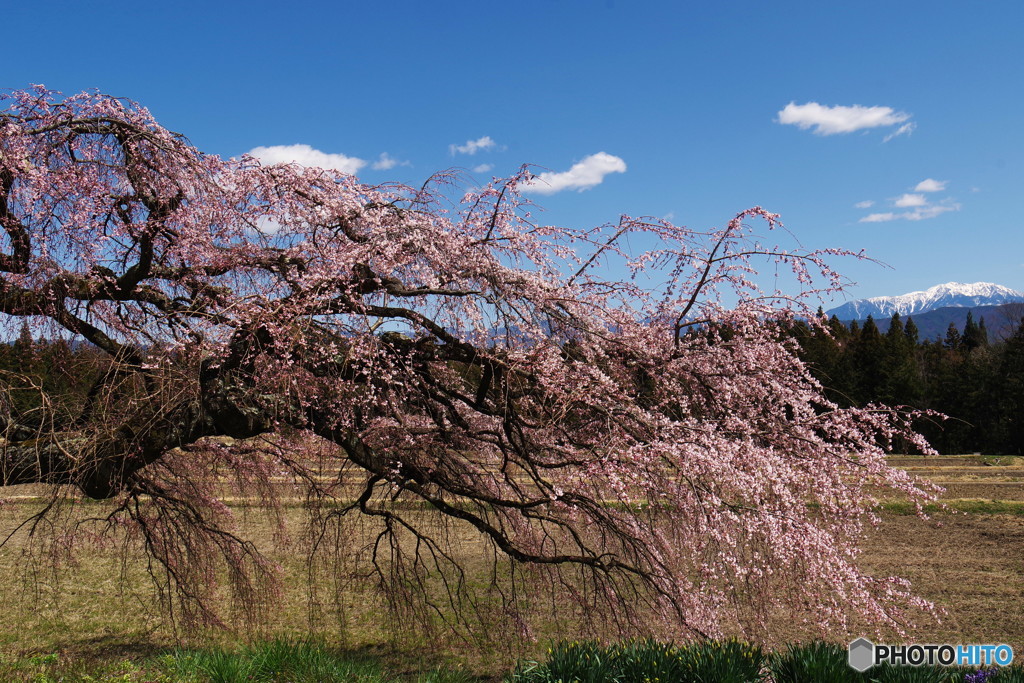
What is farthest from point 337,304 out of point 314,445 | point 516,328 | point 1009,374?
point 1009,374

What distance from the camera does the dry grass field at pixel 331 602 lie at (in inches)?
297

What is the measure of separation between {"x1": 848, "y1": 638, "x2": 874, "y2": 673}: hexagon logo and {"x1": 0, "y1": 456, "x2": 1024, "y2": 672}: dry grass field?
441 millimetres

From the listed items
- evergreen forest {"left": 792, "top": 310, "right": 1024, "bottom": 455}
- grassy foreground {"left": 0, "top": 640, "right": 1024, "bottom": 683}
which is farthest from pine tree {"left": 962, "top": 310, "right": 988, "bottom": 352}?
grassy foreground {"left": 0, "top": 640, "right": 1024, "bottom": 683}

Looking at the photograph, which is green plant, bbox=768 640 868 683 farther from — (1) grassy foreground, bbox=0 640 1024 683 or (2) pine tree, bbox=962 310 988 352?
(2) pine tree, bbox=962 310 988 352

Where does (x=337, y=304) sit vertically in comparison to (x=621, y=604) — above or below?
above

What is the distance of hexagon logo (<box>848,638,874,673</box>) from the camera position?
432cm

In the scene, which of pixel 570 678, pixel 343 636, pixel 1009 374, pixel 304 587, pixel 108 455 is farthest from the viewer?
pixel 1009 374

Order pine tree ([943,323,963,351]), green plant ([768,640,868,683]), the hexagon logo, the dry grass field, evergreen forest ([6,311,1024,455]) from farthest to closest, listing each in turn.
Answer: pine tree ([943,323,963,351])
evergreen forest ([6,311,1024,455])
the dry grass field
the hexagon logo
green plant ([768,640,868,683])

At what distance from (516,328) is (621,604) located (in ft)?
8.67

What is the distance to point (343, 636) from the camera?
7.44 m

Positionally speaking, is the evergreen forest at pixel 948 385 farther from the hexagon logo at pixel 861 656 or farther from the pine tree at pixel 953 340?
the hexagon logo at pixel 861 656

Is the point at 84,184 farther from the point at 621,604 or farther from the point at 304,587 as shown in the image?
the point at 304,587

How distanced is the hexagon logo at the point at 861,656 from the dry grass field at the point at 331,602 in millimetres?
441

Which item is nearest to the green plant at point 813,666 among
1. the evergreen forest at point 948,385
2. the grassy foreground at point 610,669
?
the grassy foreground at point 610,669
